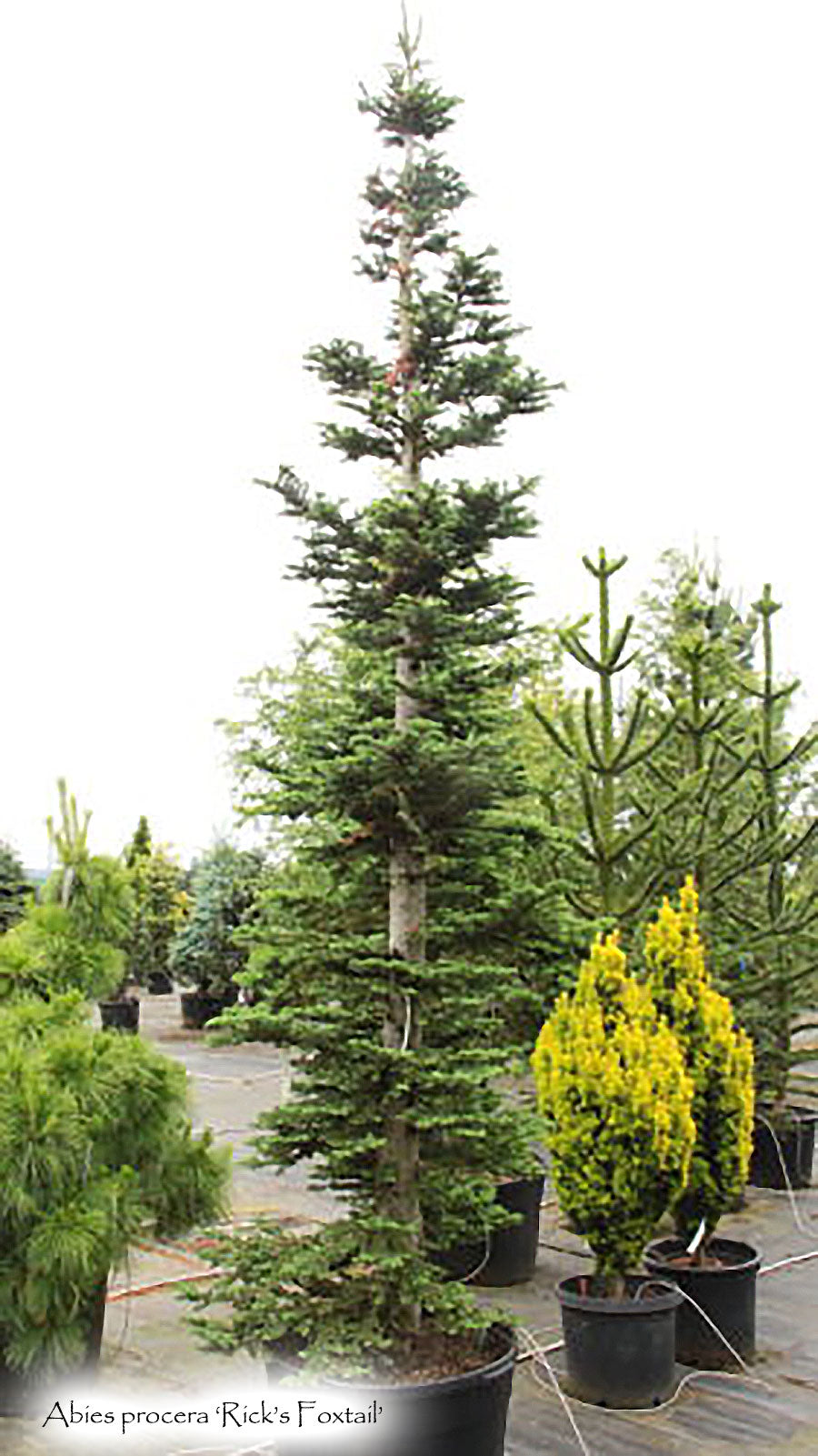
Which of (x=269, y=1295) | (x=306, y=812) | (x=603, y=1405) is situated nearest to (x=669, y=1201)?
(x=603, y=1405)

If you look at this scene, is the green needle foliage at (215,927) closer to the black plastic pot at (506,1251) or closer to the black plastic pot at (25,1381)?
the black plastic pot at (506,1251)

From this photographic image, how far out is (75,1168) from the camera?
189 inches

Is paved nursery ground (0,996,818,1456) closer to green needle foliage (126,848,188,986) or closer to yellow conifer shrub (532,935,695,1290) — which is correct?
yellow conifer shrub (532,935,695,1290)

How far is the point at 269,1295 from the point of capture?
446cm

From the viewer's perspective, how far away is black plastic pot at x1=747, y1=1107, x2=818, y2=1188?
9531mm

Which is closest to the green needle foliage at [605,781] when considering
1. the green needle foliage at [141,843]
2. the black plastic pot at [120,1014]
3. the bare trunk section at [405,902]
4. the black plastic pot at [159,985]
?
the bare trunk section at [405,902]

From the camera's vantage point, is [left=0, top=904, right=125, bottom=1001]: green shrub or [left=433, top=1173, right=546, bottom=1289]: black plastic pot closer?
[left=0, top=904, right=125, bottom=1001]: green shrub

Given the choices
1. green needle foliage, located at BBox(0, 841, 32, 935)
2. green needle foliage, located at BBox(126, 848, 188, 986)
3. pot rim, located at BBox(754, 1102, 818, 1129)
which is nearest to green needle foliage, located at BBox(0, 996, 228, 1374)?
pot rim, located at BBox(754, 1102, 818, 1129)

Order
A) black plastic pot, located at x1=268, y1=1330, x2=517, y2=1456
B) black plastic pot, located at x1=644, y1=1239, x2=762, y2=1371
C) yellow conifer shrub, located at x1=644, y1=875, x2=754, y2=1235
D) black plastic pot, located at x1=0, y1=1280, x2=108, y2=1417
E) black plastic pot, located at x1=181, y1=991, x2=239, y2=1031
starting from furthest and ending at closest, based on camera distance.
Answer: black plastic pot, located at x1=181, y1=991, x2=239, y2=1031, yellow conifer shrub, located at x1=644, y1=875, x2=754, y2=1235, black plastic pot, located at x1=644, y1=1239, x2=762, y2=1371, black plastic pot, located at x1=0, y1=1280, x2=108, y2=1417, black plastic pot, located at x1=268, y1=1330, x2=517, y2=1456

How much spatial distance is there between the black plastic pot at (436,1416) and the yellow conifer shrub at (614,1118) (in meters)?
1.13

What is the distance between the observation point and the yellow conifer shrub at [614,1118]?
5270mm

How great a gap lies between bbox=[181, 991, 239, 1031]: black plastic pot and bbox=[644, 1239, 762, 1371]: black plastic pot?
1399cm

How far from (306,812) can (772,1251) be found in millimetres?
4990

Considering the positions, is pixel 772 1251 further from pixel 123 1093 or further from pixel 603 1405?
pixel 123 1093
